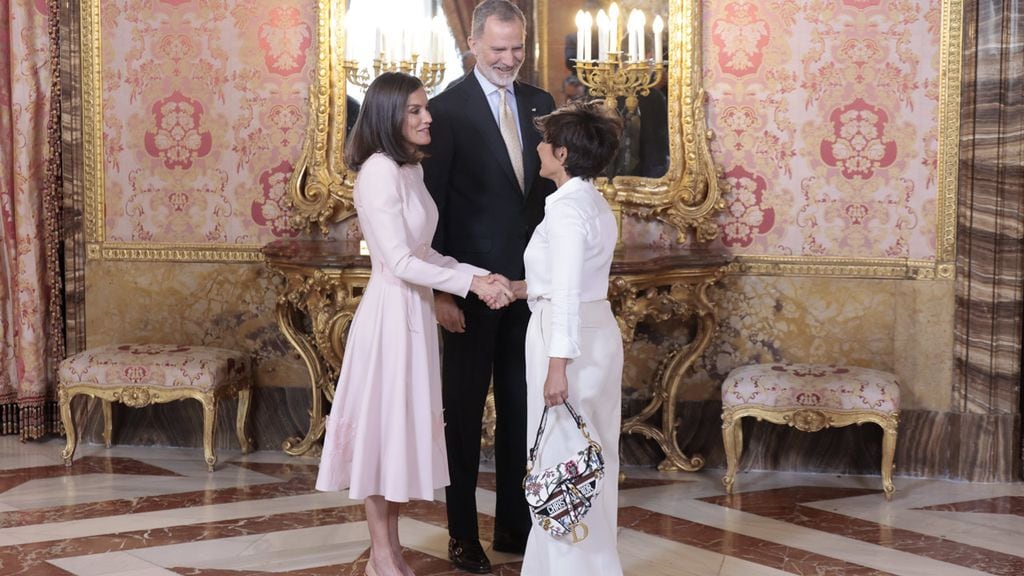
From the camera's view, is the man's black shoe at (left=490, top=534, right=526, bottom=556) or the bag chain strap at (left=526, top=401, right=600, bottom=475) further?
the man's black shoe at (left=490, top=534, right=526, bottom=556)

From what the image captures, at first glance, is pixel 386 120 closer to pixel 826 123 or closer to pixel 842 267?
pixel 826 123

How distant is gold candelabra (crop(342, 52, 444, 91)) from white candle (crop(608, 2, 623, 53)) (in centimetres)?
75

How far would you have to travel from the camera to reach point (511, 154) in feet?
13.5

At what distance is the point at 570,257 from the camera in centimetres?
326

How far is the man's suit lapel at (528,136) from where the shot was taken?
4.12 meters

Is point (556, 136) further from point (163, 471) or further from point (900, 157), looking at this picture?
point (163, 471)

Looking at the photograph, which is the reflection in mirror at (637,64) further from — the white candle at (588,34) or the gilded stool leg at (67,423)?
the gilded stool leg at (67,423)

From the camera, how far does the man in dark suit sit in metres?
4.06

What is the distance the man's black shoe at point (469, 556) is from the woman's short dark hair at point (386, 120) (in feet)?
4.18

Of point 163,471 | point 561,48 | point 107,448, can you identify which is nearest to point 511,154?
point 561,48

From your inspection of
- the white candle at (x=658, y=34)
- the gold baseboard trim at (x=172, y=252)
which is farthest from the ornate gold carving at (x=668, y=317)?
the gold baseboard trim at (x=172, y=252)

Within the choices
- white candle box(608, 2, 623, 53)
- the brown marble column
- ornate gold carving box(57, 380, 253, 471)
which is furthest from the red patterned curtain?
the brown marble column

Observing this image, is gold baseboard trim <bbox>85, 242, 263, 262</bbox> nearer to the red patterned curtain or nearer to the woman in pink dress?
the red patterned curtain

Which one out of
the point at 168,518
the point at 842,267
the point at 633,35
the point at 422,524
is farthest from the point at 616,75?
the point at 168,518
